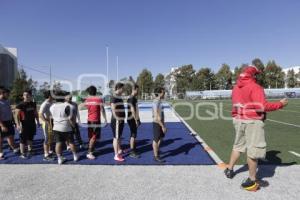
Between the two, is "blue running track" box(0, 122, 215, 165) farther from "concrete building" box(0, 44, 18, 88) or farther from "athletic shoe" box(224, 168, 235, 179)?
"concrete building" box(0, 44, 18, 88)

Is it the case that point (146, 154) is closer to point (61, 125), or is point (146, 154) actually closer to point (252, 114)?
point (61, 125)

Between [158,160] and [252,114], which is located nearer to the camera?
[252,114]

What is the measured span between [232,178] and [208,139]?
4.61m

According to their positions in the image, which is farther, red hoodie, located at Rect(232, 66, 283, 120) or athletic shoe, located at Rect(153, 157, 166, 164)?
athletic shoe, located at Rect(153, 157, 166, 164)

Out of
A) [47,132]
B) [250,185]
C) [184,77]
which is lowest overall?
[250,185]

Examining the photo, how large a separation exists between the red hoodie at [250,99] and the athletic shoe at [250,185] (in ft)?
3.36

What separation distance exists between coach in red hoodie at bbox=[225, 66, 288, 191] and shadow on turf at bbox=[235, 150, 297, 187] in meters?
0.48

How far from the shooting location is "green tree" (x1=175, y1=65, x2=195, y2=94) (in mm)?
98250

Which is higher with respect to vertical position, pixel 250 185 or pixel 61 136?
pixel 61 136

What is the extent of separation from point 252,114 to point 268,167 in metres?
1.80

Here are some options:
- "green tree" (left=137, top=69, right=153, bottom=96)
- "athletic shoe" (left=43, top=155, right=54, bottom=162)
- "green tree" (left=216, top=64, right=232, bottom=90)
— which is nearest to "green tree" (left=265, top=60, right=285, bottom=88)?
"green tree" (left=216, top=64, right=232, bottom=90)

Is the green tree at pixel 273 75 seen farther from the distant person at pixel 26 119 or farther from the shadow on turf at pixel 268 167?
the distant person at pixel 26 119

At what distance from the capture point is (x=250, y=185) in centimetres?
481

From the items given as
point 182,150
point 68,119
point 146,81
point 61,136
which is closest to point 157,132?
point 182,150
